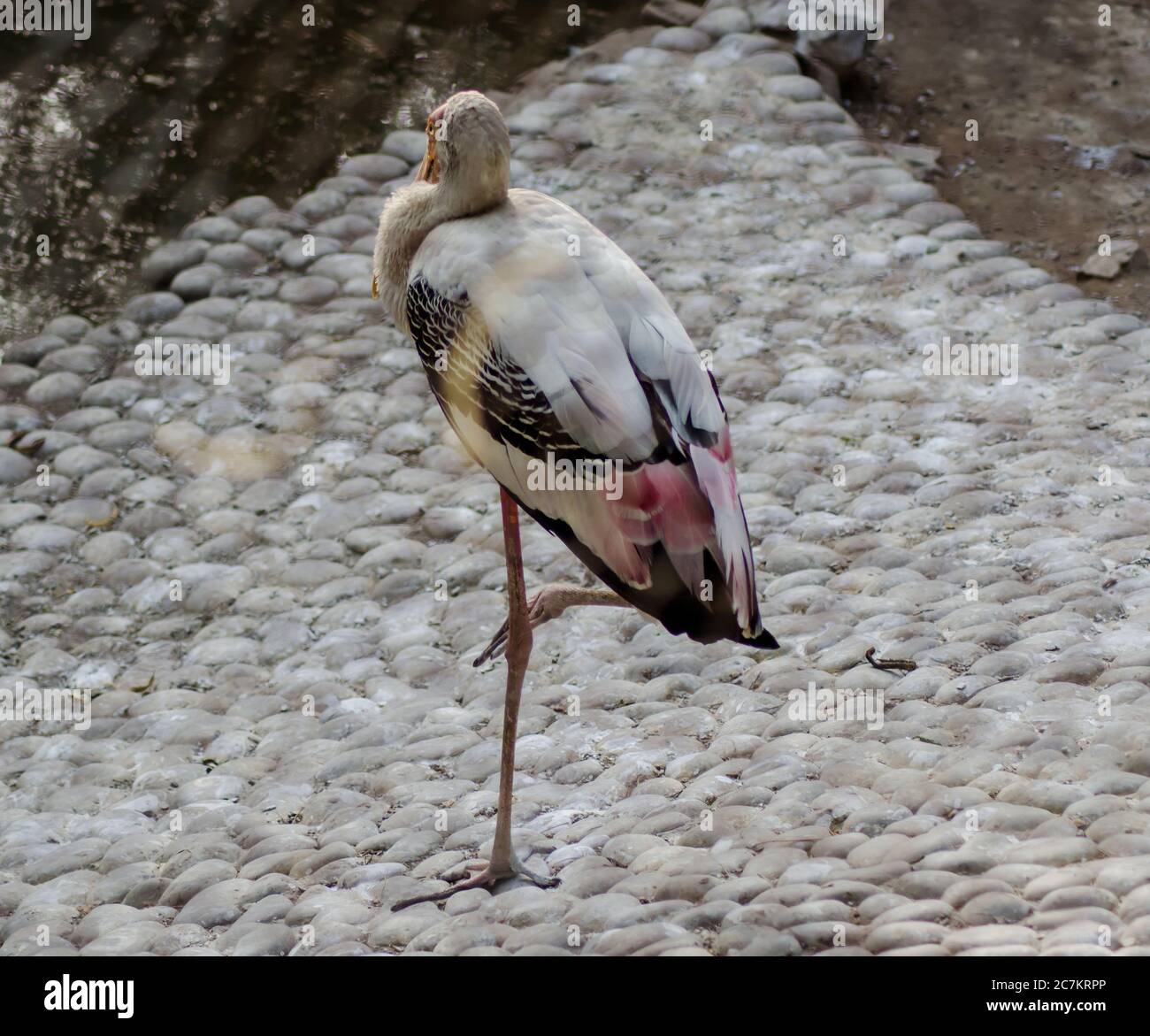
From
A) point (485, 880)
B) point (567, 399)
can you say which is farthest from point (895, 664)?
point (567, 399)

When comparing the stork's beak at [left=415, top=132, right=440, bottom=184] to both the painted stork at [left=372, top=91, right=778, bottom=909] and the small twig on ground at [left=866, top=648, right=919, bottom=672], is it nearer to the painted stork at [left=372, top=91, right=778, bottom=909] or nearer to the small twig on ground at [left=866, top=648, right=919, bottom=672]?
the painted stork at [left=372, top=91, right=778, bottom=909]

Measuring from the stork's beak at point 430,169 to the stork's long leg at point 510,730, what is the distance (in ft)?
2.88

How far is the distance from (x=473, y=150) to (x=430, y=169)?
11.4 inches

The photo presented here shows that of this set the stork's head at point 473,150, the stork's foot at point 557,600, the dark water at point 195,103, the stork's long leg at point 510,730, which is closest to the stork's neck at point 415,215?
the stork's head at point 473,150

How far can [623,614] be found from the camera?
4758 millimetres

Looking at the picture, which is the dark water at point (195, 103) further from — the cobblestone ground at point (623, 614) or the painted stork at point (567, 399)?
the painted stork at point (567, 399)

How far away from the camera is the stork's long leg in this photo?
3.48 meters

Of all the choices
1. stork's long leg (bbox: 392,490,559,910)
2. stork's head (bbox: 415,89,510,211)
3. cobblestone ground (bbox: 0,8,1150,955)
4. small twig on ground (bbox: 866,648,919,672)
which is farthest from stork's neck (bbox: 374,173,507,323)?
small twig on ground (bbox: 866,648,919,672)

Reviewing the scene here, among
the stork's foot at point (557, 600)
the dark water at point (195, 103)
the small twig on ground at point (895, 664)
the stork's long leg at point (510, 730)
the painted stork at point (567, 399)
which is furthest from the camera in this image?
the dark water at point (195, 103)

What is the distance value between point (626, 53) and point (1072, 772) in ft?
17.2

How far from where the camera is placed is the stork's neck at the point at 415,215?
11.7 feet

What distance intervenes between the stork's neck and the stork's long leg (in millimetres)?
675

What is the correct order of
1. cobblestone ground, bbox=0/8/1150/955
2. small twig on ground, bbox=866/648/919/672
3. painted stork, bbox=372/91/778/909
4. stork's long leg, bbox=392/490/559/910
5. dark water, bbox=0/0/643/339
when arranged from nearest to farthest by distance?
painted stork, bbox=372/91/778/909 → cobblestone ground, bbox=0/8/1150/955 → stork's long leg, bbox=392/490/559/910 → small twig on ground, bbox=866/648/919/672 → dark water, bbox=0/0/643/339

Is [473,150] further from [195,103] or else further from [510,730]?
[195,103]
